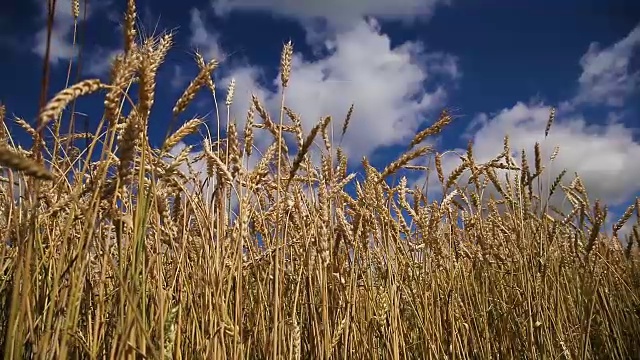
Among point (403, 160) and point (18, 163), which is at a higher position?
point (403, 160)

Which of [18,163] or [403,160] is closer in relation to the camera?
[18,163]

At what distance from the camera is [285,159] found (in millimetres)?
2535

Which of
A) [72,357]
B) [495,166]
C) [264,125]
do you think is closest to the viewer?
[72,357]

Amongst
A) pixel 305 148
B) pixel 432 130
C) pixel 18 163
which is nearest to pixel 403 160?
pixel 432 130

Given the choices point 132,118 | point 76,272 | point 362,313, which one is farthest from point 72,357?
point 362,313

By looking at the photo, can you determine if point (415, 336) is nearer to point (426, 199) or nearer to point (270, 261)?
point (426, 199)

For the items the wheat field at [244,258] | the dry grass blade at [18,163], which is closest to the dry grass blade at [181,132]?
the wheat field at [244,258]

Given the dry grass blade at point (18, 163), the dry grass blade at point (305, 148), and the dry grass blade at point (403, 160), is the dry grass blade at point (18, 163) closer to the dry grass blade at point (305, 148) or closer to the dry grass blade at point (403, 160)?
the dry grass blade at point (305, 148)

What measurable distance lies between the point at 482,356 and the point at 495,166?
1012 millimetres

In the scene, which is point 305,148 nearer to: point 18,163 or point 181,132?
point 181,132

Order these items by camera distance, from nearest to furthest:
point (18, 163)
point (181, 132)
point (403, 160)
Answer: point (18, 163)
point (181, 132)
point (403, 160)

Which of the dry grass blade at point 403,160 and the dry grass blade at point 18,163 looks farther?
the dry grass blade at point 403,160

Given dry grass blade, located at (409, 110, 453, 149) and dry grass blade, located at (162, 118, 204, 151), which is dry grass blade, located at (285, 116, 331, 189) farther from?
dry grass blade, located at (409, 110, 453, 149)

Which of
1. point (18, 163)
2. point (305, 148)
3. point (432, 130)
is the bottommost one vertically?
point (18, 163)
